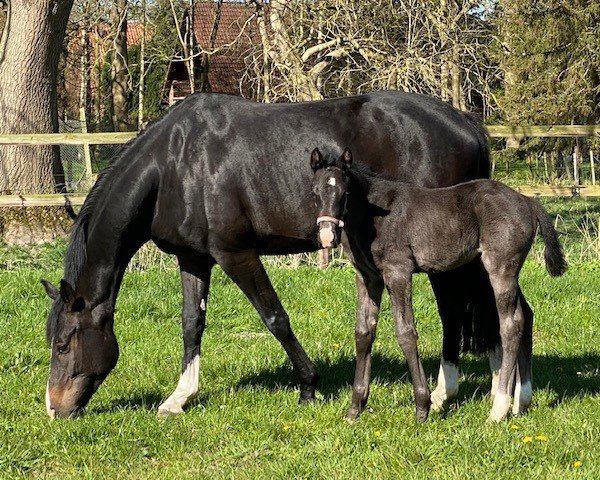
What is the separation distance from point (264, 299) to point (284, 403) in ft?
2.25

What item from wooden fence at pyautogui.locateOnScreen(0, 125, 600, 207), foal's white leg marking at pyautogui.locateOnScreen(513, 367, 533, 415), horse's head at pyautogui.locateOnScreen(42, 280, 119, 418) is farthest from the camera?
wooden fence at pyautogui.locateOnScreen(0, 125, 600, 207)

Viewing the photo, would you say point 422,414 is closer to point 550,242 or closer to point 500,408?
point 500,408

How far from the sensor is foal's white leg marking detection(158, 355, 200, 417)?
5258mm

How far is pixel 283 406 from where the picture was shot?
5.32m

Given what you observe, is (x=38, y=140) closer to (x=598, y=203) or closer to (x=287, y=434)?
(x=287, y=434)

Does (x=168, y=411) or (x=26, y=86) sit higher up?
(x=26, y=86)

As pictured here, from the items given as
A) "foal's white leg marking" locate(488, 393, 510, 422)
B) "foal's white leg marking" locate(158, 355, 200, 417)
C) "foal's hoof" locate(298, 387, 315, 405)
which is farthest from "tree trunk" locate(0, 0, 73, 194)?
"foal's white leg marking" locate(488, 393, 510, 422)

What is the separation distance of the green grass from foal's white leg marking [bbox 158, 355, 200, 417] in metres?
0.09

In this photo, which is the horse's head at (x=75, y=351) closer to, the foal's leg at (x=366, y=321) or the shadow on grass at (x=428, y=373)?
the shadow on grass at (x=428, y=373)

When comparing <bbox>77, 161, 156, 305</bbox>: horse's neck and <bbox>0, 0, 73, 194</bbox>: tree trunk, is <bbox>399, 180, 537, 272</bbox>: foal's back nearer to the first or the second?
<bbox>77, 161, 156, 305</bbox>: horse's neck

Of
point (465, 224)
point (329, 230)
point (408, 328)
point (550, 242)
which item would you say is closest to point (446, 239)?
point (465, 224)

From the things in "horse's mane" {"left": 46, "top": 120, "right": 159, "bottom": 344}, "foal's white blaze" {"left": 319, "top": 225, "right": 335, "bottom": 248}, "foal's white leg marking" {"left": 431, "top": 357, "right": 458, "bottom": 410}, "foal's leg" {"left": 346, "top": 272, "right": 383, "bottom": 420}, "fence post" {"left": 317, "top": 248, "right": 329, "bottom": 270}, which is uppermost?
"foal's white blaze" {"left": 319, "top": 225, "right": 335, "bottom": 248}

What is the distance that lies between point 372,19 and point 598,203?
6670 millimetres

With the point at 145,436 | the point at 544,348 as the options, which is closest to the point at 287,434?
the point at 145,436
